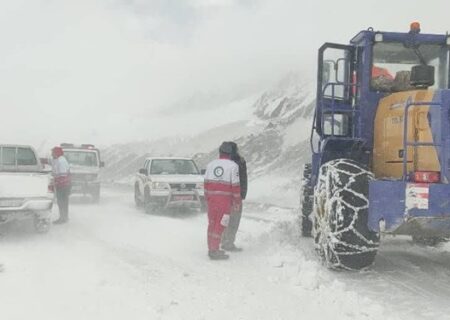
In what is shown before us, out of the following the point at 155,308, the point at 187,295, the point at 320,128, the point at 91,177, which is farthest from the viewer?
the point at 91,177

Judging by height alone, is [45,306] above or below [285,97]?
below

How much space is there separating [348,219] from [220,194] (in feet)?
7.41

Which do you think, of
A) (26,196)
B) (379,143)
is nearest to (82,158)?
(26,196)

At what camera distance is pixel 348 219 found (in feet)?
24.0

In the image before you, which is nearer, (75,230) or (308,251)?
(308,251)

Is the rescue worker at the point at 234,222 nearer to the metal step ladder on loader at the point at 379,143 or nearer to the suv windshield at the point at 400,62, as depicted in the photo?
the metal step ladder on loader at the point at 379,143

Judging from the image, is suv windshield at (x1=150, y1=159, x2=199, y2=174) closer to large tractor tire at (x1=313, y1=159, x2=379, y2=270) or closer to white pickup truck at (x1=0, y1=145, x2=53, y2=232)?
white pickup truck at (x1=0, y1=145, x2=53, y2=232)

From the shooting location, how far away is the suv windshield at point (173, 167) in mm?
17000

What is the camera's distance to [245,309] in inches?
233

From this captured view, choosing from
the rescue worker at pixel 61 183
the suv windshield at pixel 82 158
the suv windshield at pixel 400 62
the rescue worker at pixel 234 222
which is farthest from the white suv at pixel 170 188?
the suv windshield at pixel 400 62

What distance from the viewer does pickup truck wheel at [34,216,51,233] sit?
36.9 feet

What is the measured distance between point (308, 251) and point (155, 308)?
3827mm

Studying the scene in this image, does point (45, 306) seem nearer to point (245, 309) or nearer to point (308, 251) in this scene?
point (245, 309)

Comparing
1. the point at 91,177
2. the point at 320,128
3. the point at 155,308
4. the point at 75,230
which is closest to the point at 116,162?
the point at 91,177
